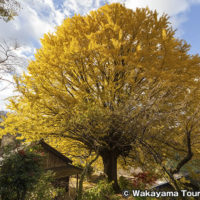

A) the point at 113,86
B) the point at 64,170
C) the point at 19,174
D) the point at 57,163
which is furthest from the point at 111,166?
the point at 19,174

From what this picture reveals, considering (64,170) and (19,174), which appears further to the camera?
(64,170)

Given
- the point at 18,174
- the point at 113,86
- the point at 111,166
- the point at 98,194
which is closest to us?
the point at 18,174

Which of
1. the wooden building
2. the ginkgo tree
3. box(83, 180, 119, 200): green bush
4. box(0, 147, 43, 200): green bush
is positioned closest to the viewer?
box(0, 147, 43, 200): green bush

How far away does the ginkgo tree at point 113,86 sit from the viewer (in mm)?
5375

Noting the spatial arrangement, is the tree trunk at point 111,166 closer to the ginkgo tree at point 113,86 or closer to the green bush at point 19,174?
the ginkgo tree at point 113,86

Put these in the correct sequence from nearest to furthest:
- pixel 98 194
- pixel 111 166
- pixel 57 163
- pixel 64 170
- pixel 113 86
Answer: pixel 98 194
pixel 113 86
pixel 111 166
pixel 64 170
pixel 57 163

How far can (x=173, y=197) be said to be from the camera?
5.88 meters

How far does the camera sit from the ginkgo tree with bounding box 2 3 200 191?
5375 millimetres

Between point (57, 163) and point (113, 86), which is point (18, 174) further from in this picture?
point (57, 163)

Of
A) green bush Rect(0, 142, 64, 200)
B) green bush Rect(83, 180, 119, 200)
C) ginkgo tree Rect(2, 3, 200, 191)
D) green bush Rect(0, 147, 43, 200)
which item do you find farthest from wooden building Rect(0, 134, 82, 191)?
green bush Rect(0, 147, 43, 200)

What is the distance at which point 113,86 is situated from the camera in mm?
5574

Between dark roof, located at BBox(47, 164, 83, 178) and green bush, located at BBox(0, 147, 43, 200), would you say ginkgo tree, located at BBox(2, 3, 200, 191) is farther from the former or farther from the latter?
dark roof, located at BBox(47, 164, 83, 178)

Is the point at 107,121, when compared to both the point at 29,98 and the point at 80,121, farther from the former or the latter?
the point at 29,98

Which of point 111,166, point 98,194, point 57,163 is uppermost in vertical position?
point 57,163
